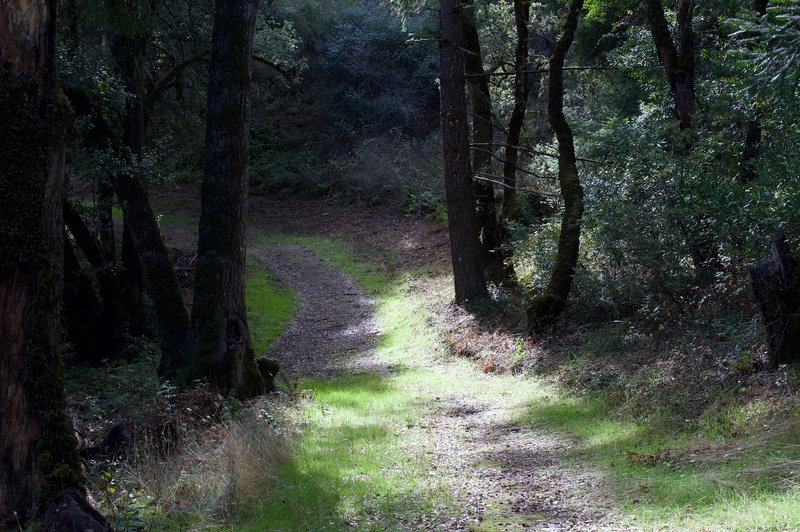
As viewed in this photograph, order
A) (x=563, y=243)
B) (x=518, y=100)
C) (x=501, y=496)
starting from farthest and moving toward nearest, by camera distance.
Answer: (x=518, y=100) < (x=563, y=243) < (x=501, y=496)

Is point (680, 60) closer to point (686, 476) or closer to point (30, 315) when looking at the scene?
point (686, 476)

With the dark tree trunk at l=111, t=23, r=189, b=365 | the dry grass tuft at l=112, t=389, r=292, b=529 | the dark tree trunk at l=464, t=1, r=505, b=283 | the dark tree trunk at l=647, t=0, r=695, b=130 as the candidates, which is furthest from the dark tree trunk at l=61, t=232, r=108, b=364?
the dark tree trunk at l=647, t=0, r=695, b=130

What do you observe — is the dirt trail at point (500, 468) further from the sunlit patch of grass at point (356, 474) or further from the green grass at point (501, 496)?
the sunlit patch of grass at point (356, 474)

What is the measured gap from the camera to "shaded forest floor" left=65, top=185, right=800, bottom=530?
18.3ft

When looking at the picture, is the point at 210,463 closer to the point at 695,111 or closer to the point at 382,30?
the point at 695,111

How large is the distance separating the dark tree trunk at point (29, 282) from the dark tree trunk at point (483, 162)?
13.4 meters

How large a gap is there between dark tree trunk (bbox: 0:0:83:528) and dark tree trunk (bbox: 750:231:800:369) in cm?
660

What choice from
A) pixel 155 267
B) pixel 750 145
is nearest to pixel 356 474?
pixel 155 267

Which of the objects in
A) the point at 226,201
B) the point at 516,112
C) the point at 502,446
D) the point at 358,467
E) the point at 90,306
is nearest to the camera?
the point at 358,467

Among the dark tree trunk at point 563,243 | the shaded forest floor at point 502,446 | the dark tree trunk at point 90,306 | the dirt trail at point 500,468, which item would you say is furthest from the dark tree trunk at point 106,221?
the dark tree trunk at point 563,243

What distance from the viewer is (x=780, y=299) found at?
7.39m

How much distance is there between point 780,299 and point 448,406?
4.70 m

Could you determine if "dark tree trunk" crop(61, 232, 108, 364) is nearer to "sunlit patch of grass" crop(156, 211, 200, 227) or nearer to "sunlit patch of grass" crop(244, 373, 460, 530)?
"sunlit patch of grass" crop(244, 373, 460, 530)

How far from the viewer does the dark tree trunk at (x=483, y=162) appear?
17.9 meters
